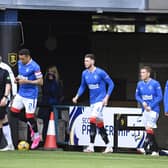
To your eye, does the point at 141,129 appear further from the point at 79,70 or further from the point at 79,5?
the point at 79,70

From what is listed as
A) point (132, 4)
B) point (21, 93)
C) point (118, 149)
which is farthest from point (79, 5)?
point (118, 149)

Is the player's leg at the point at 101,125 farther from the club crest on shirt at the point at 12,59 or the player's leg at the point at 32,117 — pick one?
the club crest on shirt at the point at 12,59

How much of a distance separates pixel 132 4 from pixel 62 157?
13.2 ft

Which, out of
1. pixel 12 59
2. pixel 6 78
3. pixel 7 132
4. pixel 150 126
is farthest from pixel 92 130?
pixel 12 59

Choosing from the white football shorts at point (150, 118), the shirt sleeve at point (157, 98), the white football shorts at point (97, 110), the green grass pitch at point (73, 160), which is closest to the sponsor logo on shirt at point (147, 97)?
the shirt sleeve at point (157, 98)

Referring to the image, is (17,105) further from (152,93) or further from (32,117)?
(152,93)

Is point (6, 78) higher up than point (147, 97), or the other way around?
point (6, 78)

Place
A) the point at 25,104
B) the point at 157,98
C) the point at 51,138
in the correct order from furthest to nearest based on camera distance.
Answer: the point at 51,138, the point at 25,104, the point at 157,98

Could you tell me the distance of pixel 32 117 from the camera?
14766mm

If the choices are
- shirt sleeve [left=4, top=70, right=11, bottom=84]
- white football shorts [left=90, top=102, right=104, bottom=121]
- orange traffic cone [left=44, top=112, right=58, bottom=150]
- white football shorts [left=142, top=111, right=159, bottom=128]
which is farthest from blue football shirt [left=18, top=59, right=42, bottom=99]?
white football shorts [left=142, top=111, right=159, bottom=128]

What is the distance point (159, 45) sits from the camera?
71.2 ft

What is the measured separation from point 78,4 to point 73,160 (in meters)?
4.20

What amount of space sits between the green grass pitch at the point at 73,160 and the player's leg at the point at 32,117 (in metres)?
0.60

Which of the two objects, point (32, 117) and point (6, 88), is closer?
point (6, 88)
